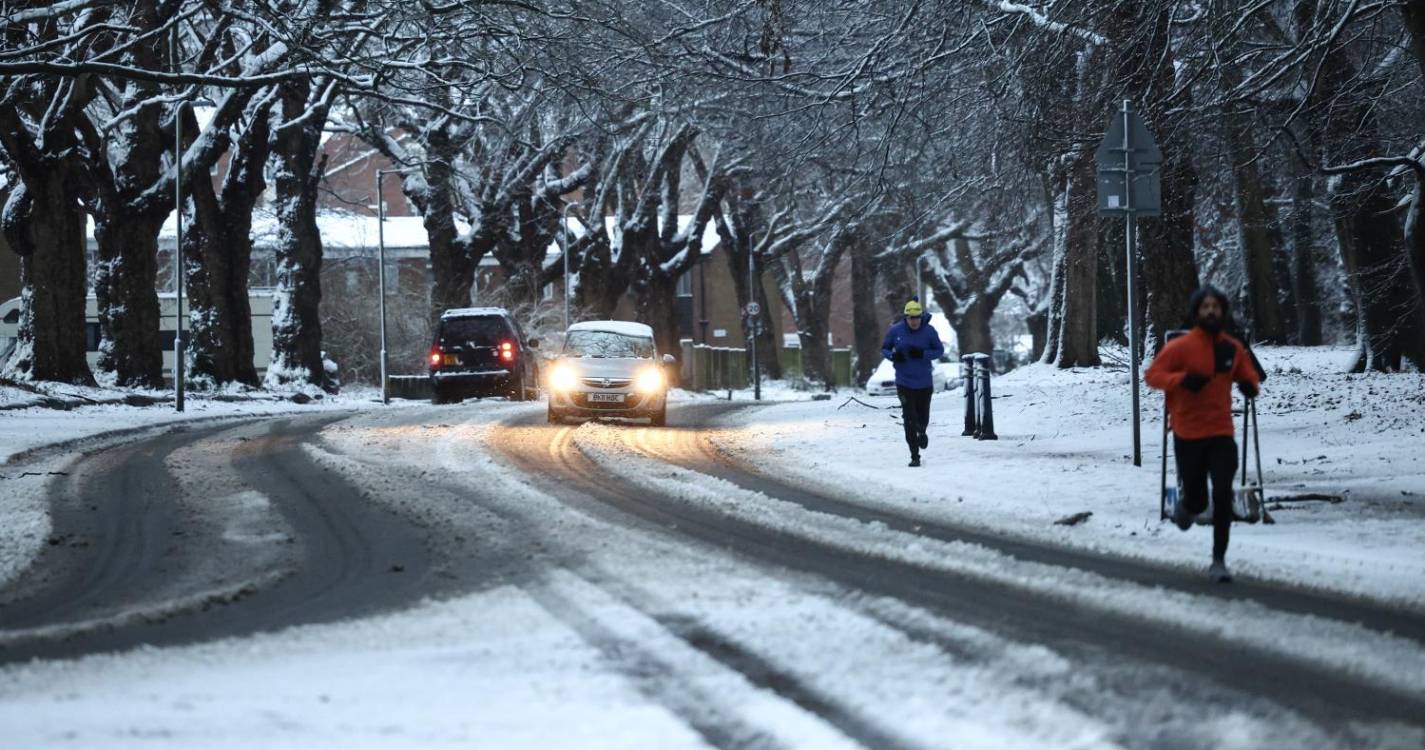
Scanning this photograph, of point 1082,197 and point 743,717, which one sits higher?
point 1082,197

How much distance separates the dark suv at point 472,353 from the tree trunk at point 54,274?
22.9 feet

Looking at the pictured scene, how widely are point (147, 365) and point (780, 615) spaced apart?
2912 cm

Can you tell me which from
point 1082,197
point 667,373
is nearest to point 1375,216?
point 1082,197

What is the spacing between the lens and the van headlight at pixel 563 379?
26.1 meters

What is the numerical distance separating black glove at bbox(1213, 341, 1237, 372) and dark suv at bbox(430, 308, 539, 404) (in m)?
28.2

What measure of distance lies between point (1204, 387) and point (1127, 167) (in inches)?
242

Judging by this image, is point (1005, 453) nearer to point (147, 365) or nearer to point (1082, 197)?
point (1082, 197)

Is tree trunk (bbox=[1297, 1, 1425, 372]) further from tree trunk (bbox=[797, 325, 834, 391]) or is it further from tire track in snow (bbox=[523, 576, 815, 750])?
tree trunk (bbox=[797, 325, 834, 391])

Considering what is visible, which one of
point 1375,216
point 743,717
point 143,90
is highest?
point 143,90

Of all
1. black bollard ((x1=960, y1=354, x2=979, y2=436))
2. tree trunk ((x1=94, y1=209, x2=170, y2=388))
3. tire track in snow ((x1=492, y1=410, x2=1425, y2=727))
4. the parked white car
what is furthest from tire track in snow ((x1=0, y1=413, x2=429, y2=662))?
the parked white car

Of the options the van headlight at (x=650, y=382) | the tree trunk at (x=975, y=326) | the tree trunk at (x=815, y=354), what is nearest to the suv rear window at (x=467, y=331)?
the van headlight at (x=650, y=382)

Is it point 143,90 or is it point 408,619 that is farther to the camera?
point 143,90

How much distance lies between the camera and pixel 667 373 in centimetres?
2769

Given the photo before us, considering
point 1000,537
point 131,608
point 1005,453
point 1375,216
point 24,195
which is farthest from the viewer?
point 24,195
